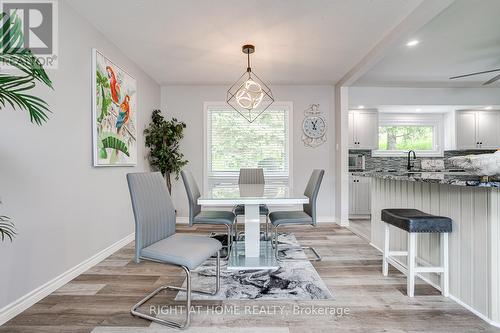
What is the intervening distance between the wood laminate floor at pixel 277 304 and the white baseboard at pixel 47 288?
0.15ft

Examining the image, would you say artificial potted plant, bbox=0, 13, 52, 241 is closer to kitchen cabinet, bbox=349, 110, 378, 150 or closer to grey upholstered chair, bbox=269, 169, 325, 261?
grey upholstered chair, bbox=269, 169, 325, 261

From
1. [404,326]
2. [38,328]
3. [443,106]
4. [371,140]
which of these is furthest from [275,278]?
[443,106]

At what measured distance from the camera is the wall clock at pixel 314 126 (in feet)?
15.5

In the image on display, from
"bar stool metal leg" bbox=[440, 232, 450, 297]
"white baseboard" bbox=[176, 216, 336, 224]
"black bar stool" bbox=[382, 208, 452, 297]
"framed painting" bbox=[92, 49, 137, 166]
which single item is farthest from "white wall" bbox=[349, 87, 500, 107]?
"framed painting" bbox=[92, 49, 137, 166]

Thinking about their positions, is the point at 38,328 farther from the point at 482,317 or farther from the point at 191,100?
the point at 191,100

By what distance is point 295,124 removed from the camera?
15.5 ft

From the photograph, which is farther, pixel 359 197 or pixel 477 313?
pixel 359 197

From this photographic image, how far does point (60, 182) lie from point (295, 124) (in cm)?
360

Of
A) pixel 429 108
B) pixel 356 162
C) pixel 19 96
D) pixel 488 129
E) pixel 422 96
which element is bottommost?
pixel 356 162

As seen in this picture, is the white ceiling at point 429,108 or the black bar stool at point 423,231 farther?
the white ceiling at point 429,108

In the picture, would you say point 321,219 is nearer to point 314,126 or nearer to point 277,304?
point 314,126

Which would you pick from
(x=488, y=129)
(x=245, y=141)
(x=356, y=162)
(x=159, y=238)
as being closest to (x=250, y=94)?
(x=245, y=141)

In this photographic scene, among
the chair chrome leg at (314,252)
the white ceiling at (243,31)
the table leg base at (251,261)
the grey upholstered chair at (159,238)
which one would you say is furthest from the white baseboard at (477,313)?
the white ceiling at (243,31)

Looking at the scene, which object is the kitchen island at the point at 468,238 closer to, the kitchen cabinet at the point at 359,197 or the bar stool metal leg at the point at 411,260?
the bar stool metal leg at the point at 411,260
